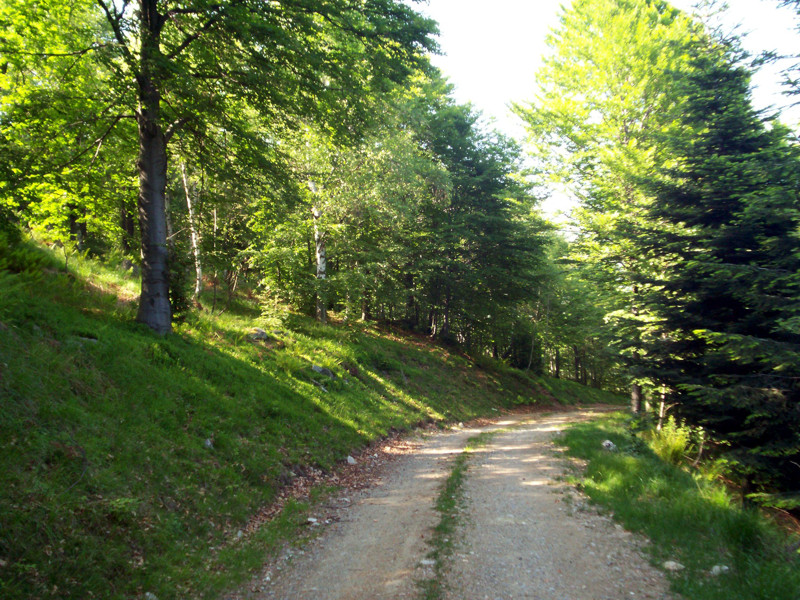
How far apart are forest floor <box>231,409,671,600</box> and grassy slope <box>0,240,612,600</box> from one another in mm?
696

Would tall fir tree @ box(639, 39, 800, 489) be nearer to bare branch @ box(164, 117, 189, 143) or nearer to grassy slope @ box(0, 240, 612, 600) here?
grassy slope @ box(0, 240, 612, 600)

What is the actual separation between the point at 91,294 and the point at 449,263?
1690 centimetres

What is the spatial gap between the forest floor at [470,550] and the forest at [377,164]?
3876mm

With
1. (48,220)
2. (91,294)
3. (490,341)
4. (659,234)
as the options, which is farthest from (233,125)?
(490,341)

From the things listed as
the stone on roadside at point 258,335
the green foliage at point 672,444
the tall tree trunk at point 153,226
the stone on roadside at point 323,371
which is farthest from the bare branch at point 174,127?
the green foliage at point 672,444

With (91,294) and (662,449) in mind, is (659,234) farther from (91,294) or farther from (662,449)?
(91,294)

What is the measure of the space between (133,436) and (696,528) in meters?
7.77

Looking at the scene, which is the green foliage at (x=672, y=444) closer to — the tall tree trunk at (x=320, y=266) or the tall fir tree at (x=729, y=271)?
the tall fir tree at (x=729, y=271)

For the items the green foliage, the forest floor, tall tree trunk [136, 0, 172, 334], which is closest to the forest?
tall tree trunk [136, 0, 172, 334]

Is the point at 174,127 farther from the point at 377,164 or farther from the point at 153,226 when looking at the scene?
the point at 377,164

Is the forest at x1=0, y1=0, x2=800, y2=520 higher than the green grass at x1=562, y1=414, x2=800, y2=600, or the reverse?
the forest at x1=0, y1=0, x2=800, y2=520

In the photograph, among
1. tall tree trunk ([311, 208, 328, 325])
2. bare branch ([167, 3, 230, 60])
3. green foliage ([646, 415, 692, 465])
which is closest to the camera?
bare branch ([167, 3, 230, 60])

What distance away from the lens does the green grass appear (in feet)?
14.1

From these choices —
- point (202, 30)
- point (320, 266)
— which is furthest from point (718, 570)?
point (320, 266)
